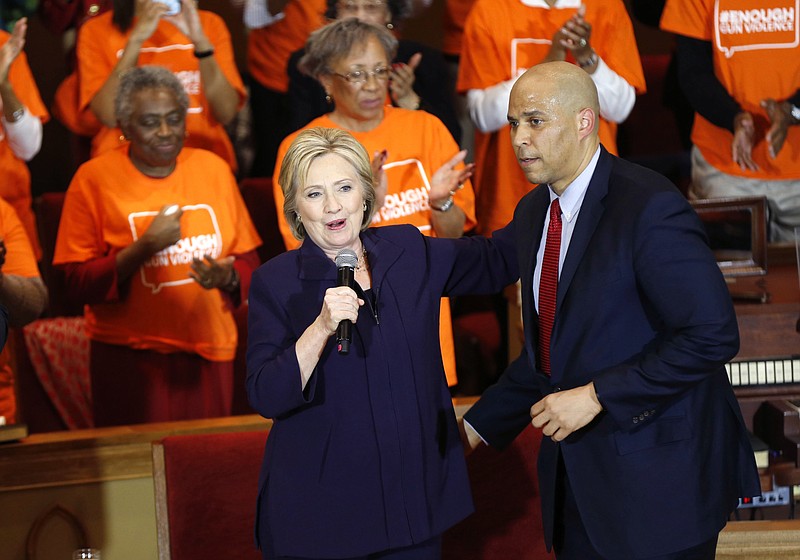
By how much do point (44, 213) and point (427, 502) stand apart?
2877mm

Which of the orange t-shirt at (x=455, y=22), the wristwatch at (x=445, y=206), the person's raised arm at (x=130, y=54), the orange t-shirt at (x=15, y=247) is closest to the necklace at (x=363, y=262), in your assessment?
the wristwatch at (x=445, y=206)

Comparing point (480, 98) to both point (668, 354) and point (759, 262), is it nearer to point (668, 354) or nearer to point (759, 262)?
point (759, 262)

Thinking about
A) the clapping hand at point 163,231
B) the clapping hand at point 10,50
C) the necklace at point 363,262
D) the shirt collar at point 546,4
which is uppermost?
the shirt collar at point 546,4

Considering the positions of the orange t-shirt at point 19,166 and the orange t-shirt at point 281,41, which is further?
the orange t-shirt at point 281,41

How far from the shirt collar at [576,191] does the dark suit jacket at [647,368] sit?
2cm

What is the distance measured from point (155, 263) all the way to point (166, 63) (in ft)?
3.02

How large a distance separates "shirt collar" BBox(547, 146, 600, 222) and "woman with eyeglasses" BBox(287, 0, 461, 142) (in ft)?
5.52

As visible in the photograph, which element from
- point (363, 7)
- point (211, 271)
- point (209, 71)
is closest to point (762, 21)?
point (363, 7)

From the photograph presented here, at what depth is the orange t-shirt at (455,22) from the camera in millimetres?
4418

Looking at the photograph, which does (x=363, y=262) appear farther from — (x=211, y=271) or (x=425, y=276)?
(x=211, y=271)

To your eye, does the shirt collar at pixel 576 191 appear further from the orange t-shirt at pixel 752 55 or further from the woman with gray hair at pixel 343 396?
the orange t-shirt at pixel 752 55

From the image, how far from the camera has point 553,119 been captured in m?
2.03

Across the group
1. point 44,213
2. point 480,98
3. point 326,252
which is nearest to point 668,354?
point 326,252

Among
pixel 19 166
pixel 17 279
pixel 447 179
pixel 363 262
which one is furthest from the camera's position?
pixel 19 166
